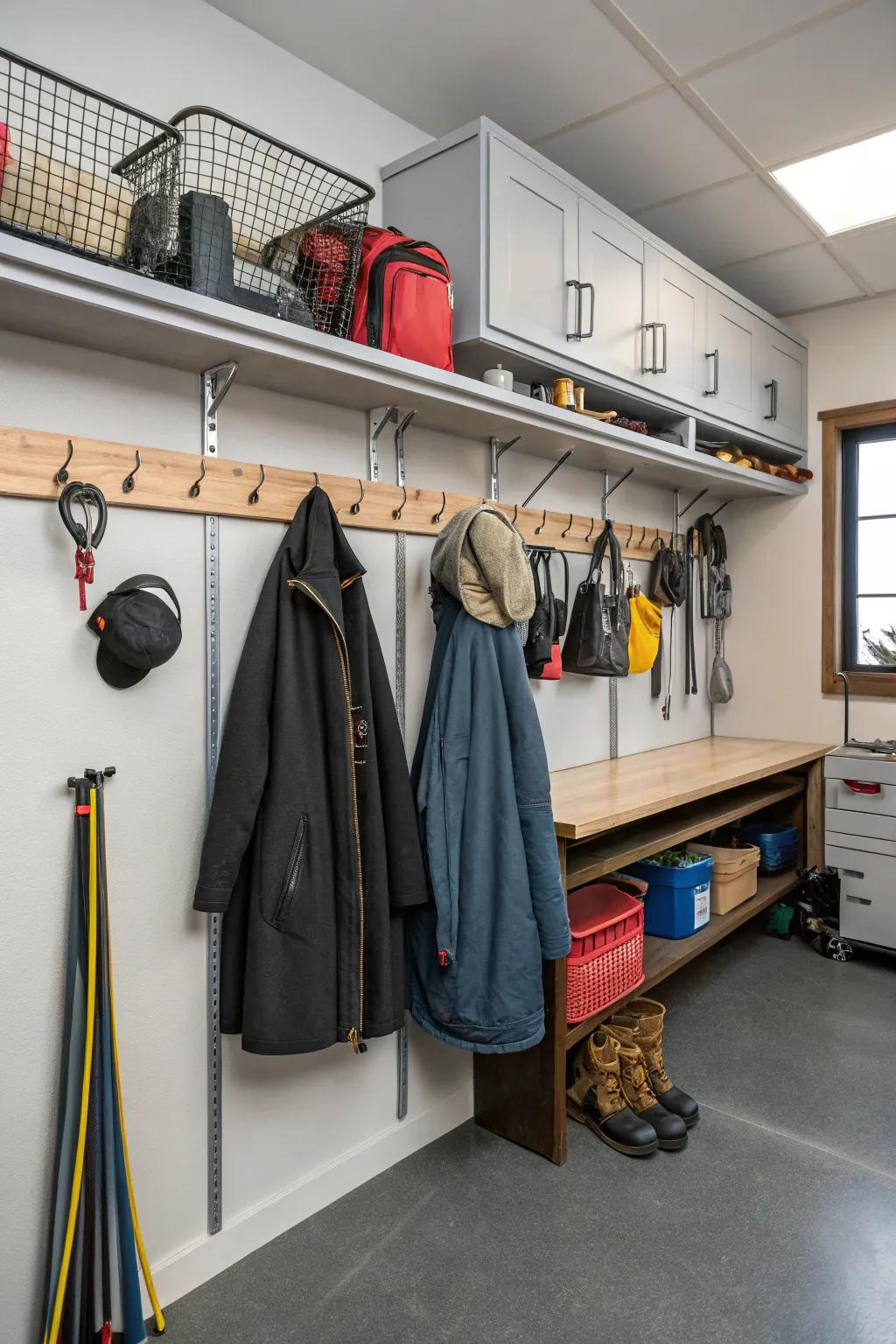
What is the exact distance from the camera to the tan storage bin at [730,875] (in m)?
3.21

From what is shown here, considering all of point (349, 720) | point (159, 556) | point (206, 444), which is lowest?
point (349, 720)

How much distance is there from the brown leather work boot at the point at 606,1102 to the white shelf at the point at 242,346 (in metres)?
1.73

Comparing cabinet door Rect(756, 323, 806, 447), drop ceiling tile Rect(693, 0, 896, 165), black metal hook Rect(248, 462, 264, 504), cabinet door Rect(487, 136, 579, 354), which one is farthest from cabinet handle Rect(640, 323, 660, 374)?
black metal hook Rect(248, 462, 264, 504)

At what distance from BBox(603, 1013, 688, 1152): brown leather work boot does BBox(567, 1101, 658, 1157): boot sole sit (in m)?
0.04

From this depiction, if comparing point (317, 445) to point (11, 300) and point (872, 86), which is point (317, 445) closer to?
point (11, 300)

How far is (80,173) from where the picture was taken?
4.74 feet

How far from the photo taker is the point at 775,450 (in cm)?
385

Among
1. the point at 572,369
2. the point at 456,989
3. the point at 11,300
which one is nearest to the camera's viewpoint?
the point at 11,300

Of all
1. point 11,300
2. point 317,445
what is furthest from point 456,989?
point 11,300

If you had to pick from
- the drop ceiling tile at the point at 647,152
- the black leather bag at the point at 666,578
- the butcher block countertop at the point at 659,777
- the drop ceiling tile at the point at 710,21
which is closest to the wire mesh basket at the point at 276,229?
the drop ceiling tile at the point at 710,21

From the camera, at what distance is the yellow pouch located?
127 inches

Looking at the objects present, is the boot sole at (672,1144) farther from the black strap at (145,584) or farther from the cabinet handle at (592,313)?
the cabinet handle at (592,313)

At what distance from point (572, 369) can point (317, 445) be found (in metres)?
0.84

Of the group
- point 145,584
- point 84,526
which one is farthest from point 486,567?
point 84,526
